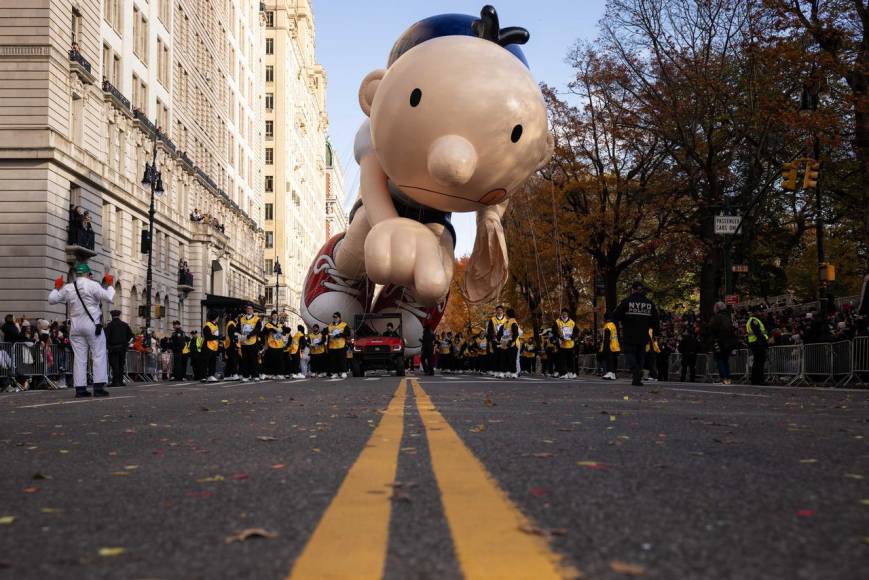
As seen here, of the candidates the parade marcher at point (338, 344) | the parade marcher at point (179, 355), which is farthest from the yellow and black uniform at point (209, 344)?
the parade marcher at point (179, 355)

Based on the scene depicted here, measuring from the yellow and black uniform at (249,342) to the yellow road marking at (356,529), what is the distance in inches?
797

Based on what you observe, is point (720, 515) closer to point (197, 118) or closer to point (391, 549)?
point (391, 549)

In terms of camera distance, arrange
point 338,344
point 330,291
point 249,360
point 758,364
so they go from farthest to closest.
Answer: point 249,360 < point 338,344 < point 330,291 < point 758,364

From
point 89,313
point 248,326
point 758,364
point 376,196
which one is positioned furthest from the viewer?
point 248,326

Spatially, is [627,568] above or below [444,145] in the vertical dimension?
below

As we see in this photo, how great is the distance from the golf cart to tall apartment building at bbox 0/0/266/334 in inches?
522

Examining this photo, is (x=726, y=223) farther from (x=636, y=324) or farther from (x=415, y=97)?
(x=415, y=97)

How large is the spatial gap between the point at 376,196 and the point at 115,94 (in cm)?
2741

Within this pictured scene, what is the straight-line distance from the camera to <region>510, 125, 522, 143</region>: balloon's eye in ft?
46.9

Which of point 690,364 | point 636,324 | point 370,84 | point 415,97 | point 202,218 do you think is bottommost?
point 690,364

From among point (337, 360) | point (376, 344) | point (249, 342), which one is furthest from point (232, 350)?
point (376, 344)

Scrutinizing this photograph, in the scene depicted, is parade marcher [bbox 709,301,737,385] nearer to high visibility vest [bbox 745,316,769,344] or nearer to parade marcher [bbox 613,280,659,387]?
high visibility vest [bbox 745,316,769,344]

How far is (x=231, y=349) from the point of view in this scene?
26.1m

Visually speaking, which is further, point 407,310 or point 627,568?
point 407,310
